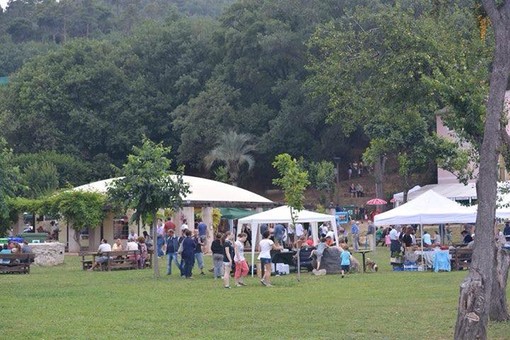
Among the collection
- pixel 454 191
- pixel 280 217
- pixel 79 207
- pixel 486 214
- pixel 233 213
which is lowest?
pixel 486 214

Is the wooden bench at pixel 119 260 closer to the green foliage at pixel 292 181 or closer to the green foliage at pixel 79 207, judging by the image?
the green foliage at pixel 292 181

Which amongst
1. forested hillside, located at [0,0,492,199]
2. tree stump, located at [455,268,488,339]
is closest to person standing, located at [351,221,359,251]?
forested hillside, located at [0,0,492,199]

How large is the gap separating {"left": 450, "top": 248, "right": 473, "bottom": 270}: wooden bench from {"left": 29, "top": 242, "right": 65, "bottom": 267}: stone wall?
51.4 feet

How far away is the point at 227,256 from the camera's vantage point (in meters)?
26.1

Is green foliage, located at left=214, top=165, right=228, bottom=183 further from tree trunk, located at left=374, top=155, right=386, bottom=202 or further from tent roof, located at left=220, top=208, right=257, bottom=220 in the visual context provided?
tent roof, located at left=220, top=208, right=257, bottom=220

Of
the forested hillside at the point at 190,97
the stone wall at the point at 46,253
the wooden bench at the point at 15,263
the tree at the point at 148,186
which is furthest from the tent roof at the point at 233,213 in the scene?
the tree at the point at 148,186

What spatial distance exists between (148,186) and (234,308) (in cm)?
1069

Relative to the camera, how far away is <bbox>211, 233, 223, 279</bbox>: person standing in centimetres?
2869

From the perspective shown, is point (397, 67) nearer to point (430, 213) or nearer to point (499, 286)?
point (499, 286)

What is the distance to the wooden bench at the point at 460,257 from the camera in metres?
31.8

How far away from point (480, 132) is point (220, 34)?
5364cm

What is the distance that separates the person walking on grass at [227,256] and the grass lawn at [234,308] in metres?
0.44

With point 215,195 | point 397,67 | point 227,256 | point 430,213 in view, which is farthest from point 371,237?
point 397,67

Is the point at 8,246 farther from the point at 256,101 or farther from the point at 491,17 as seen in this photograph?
the point at 256,101
